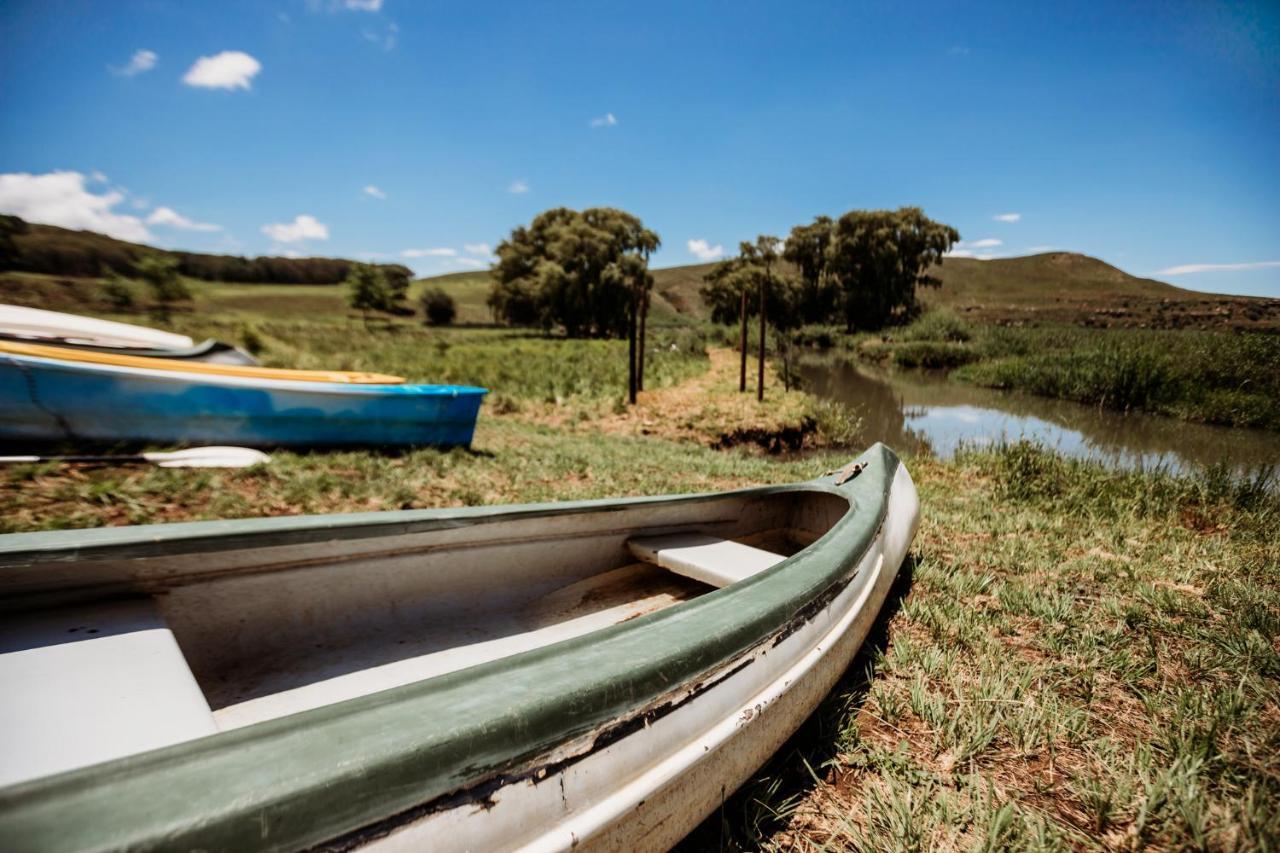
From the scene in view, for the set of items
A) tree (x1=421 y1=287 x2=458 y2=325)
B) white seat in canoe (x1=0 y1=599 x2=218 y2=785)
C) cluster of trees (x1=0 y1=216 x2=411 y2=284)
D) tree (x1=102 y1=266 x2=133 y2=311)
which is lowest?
white seat in canoe (x1=0 y1=599 x2=218 y2=785)

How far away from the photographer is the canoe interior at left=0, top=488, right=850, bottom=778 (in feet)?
5.78

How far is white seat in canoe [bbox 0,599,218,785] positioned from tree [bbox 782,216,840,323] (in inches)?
1813

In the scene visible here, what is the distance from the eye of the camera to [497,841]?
943 mm

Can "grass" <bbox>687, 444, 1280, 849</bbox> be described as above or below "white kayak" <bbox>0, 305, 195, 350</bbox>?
below

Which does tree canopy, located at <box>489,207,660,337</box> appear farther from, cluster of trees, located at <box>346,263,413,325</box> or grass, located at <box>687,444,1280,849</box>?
grass, located at <box>687,444,1280,849</box>

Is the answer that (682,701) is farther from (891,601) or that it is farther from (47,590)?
(891,601)

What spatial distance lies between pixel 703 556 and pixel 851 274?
42.9 meters

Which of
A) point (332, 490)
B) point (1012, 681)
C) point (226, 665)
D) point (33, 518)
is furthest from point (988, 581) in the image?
point (33, 518)

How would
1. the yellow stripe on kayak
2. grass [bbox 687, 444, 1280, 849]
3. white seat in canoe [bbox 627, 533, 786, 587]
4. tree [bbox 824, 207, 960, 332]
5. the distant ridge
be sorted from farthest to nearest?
tree [bbox 824, 207, 960, 332], the distant ridge, the yellow stripe on kayak, white seat in canoe [bbox 627, 533, 786, 587], grass [bbox 687, 444, 1280, 849]

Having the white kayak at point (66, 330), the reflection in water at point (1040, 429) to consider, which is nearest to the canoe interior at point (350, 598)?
the reflection in water at point (1040, 429)

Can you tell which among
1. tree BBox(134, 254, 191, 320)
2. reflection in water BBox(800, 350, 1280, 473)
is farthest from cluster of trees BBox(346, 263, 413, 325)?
reflection in water BBox(800, 350, 1280, 473)

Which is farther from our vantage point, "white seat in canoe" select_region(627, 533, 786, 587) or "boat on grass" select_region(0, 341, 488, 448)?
"boat on grass" select_region(0, 341, 488, 448)

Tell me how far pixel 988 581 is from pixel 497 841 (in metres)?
3.67

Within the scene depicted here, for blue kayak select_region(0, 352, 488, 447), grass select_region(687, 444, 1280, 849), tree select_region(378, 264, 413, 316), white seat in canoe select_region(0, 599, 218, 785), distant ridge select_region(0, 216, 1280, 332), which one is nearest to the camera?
white seat in canoe select_region(0, 599, 218, 785)
